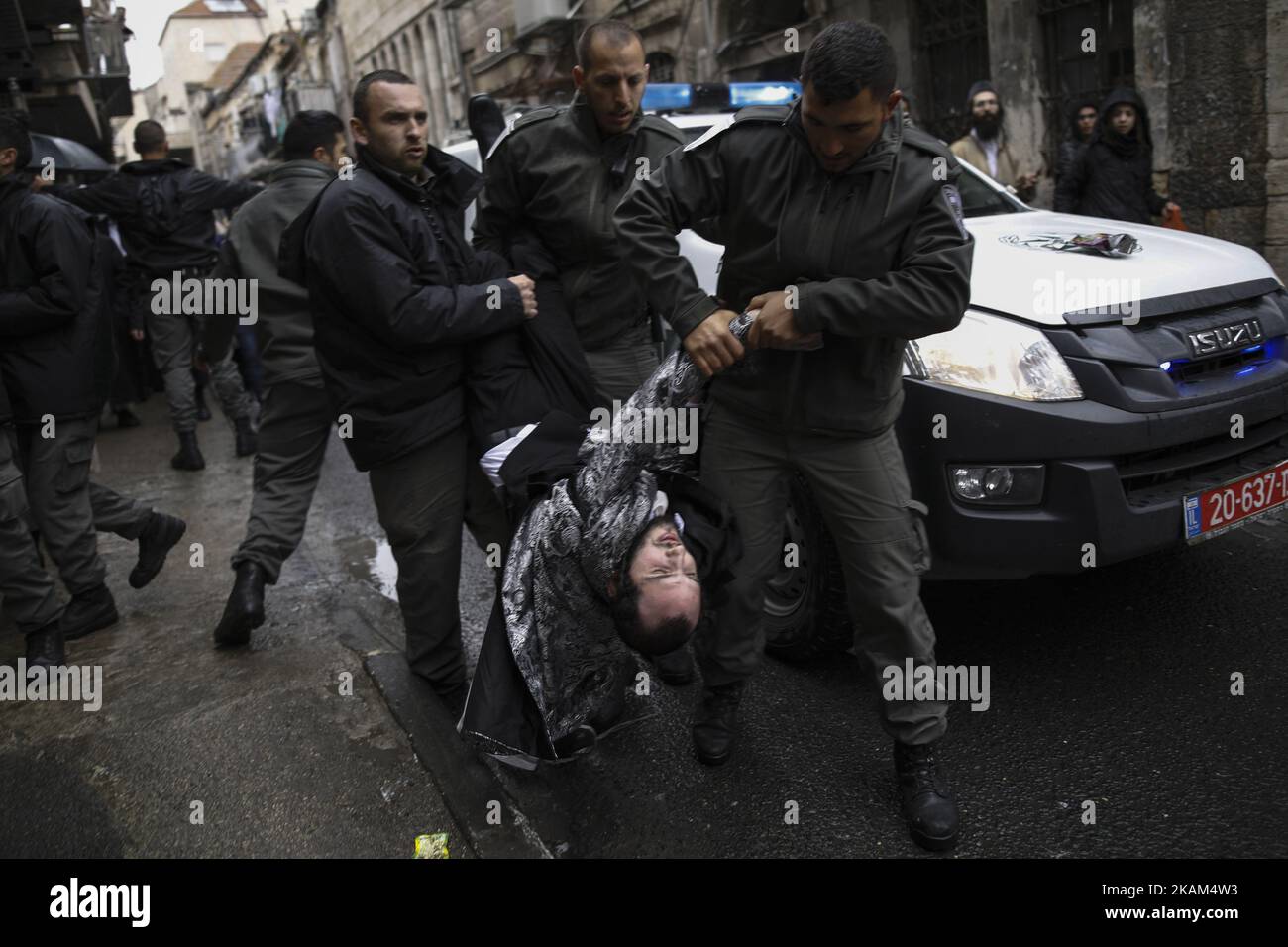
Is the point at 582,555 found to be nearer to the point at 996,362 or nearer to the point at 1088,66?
the point at 996,362

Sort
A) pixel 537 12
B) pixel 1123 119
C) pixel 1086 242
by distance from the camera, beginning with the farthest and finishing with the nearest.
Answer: pixel 537 12
pixel 1123 119
pixel 1086 242

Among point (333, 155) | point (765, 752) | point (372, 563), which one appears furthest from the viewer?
point (372, 563)

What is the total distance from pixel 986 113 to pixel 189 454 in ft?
19.6

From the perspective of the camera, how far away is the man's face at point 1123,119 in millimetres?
6375

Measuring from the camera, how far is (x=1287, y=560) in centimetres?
389

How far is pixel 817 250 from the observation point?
8.17ft

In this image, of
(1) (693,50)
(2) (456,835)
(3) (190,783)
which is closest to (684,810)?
(2) (456,835)

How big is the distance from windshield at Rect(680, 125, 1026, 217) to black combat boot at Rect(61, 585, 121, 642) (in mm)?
3160

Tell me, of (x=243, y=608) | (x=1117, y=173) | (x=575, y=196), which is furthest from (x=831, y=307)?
(x=1117, y=173)

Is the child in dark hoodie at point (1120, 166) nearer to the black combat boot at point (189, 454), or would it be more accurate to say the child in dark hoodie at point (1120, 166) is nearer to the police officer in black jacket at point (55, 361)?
the police officer in black jacket at point (55, 361)

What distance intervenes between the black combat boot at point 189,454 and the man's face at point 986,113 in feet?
19.1

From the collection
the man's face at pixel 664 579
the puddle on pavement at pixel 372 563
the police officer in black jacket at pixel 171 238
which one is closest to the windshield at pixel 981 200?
the man's face at pixel 664 579

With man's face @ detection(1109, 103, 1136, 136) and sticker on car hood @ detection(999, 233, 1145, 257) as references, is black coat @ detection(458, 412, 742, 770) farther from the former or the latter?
man's face @ detection(1109, 103, 1136, 136)
